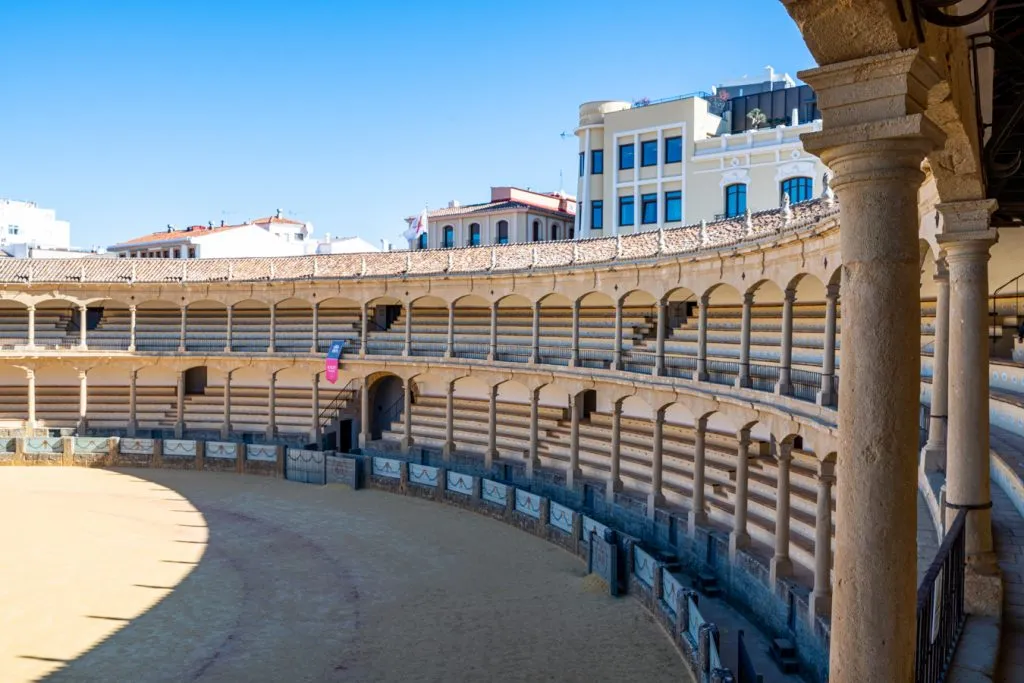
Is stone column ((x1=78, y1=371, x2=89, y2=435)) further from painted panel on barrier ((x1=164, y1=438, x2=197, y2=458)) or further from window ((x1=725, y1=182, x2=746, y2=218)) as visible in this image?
window ((x1=725, y1=182, x2=746, y2=218))

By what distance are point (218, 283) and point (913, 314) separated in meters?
36.1

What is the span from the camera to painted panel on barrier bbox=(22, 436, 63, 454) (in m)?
33.9

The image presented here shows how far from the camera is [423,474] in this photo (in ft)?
92.2

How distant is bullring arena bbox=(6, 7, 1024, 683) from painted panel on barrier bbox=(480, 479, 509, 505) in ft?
0.26

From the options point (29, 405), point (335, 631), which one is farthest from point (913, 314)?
point (29, 405)

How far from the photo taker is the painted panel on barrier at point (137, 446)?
3369 cm

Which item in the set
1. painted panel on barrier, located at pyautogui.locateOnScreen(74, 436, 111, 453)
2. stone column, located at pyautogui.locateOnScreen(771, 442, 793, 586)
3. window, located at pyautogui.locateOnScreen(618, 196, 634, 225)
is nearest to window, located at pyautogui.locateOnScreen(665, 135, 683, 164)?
window, located at pyautogui.locateOnScreen(618, 196, 634, 225)

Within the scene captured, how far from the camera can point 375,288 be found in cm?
3500

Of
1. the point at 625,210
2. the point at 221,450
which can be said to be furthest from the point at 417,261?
the point at 221,450

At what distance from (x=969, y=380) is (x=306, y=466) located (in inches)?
1019

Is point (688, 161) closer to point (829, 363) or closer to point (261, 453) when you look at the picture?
point (261, 453)

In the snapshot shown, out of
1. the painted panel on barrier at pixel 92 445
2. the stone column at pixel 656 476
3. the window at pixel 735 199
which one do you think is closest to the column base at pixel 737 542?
the stone column at pixel 656 476

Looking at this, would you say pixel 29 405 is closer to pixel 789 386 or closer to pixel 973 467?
pixel 789 386

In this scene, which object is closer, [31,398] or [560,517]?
[560,517]
